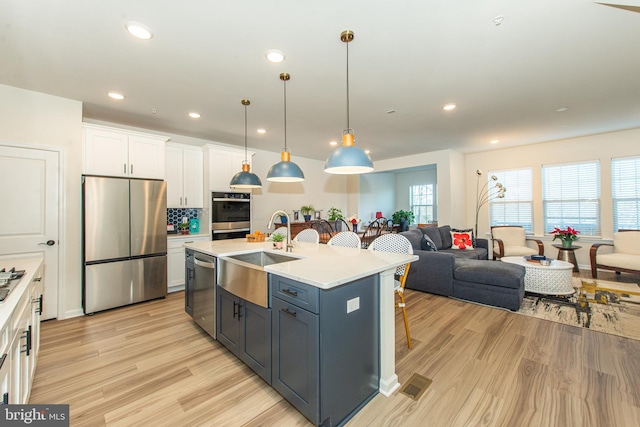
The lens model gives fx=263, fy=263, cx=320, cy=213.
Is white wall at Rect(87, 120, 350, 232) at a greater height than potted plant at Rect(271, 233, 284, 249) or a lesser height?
greater

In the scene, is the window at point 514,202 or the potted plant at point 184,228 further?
the window at point 514,202

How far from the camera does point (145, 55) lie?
7.83 ft

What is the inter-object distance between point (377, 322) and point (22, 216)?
411 cm

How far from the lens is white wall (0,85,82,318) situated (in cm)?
303

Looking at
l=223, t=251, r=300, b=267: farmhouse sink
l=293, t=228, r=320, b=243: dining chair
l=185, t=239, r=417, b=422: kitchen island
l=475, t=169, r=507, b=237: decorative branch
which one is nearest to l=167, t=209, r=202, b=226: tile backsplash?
l=293, t=228, r=320, b=243: dining chair

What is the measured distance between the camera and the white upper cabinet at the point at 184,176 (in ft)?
14.8

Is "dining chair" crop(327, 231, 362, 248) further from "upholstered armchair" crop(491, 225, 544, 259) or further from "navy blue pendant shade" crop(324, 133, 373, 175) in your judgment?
"upholstered armchair" crop(491, 225, 544, 259)

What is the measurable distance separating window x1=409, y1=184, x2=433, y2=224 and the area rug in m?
5.13

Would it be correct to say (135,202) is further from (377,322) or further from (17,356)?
(377,322)

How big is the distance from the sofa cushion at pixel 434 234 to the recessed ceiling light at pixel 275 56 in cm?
382

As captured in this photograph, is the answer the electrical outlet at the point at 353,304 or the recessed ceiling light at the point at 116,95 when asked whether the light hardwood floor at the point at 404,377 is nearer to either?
the electrical outlet at the point at 353,304

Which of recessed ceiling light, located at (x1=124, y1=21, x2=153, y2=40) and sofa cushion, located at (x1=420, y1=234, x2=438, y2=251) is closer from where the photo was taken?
recessed ceiling light, located at (x1=124, y1=21, x2=153, y2=40)

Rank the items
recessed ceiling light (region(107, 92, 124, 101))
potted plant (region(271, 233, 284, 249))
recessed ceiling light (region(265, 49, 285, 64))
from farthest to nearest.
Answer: recessed ceiling light (region(107, 92, 124, 101)) → potted plant (region(271, 233, 284, 249)) → recessed ceiling light (region(265, 49, 285, 64))

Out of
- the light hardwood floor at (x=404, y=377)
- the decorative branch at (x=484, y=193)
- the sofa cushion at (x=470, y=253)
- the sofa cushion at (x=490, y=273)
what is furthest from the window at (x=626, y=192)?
the light hardwood floor at (x=404, y=377)
